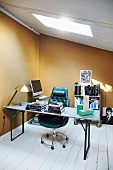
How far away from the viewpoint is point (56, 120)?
3.14 metres

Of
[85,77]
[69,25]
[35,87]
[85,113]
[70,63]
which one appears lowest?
[85,113]

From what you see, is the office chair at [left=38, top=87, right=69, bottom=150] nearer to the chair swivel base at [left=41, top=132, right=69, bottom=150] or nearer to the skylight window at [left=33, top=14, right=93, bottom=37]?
the chair swivel base at [left=41, top=132, right=69, bottom=150]

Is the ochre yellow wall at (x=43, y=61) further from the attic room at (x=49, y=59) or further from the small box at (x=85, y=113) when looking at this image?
the small box at (x=85, y=113)

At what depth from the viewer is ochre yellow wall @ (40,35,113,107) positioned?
4.49 m

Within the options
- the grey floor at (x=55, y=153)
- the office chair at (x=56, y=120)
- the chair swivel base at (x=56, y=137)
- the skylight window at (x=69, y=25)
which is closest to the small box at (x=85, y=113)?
the office chair at (x=56, y=120)

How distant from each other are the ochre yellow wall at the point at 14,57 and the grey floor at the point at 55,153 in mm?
619

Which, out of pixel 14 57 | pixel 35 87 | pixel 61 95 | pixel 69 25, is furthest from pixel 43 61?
pixel 69 25

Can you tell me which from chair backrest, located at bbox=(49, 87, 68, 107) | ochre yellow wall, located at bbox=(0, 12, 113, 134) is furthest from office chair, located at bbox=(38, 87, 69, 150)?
ochre yellow wall, located at bbox=(0, 12, 113, 134)

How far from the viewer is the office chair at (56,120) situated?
121 inches

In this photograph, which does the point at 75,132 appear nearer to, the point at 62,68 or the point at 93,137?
the point at 93,137

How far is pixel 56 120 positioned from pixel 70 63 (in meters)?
2.12

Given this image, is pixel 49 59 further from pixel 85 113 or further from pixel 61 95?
pixel 85 113

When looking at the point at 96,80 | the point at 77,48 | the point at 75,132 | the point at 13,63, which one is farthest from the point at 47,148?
the point at 77,48

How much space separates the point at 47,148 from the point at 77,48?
287cm
